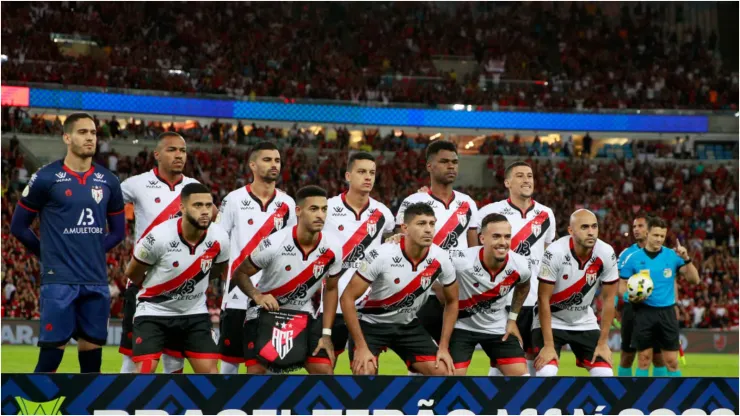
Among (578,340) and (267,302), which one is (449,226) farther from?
(267,302)

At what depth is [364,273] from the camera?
312 inches

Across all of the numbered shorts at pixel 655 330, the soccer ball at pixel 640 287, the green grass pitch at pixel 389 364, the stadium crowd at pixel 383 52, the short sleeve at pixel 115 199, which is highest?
the stadium crowd at pixel 383 52

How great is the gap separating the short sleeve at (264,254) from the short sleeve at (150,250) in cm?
74

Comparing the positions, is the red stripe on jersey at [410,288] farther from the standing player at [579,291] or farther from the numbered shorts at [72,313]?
the numbered shorts at [72,313]

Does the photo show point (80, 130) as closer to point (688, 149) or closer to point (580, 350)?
point (580, 350)

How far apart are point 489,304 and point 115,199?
337 cm

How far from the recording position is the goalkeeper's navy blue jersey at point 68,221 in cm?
747

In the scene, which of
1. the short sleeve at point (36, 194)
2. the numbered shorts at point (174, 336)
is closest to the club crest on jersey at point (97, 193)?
the short sleeve at point (36, 194)

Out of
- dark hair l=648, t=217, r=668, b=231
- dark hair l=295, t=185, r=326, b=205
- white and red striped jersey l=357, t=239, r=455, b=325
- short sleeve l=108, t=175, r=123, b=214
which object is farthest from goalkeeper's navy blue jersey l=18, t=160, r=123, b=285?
dark hair l=648, t=217, r=668, b=231

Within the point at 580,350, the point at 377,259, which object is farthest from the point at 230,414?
the point at 580,350

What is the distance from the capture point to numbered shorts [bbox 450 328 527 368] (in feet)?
27.8

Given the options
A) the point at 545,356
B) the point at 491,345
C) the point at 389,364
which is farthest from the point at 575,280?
the point at 389,364

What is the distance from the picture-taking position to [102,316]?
7.55 meters

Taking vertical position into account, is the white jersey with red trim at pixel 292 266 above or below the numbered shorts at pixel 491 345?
above
